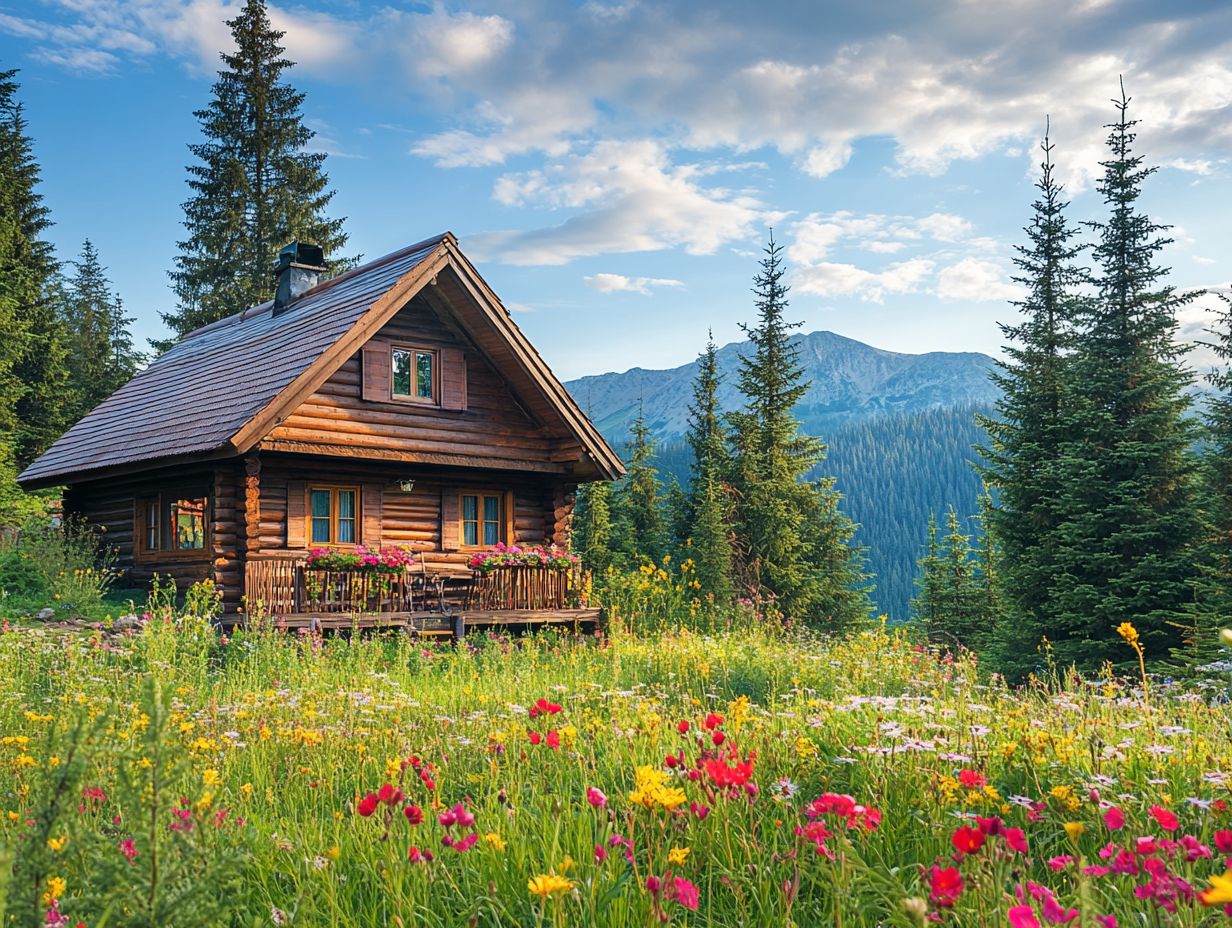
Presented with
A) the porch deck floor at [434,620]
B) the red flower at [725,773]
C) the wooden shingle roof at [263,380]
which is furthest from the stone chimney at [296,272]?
the red flower at [725,773]

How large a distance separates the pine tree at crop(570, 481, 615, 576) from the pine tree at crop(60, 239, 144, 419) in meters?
19.0

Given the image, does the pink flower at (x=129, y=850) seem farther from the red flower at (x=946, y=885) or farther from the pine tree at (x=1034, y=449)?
the pine tree at (x=1034, y=449)

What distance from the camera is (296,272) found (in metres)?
22.9

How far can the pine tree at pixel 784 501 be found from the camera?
29.2 meters

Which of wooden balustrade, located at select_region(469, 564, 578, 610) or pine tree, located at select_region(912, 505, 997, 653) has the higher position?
wooden balustrade, located at select_region(469, 564, 578, 610)

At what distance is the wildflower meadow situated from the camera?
267 centimetres

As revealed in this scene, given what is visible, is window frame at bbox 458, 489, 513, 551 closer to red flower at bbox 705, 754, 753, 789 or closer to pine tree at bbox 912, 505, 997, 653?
red flower at bbox 705, 754, 753, 789

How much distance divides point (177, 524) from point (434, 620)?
630 cm

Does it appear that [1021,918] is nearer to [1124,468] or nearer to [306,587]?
[306,587]

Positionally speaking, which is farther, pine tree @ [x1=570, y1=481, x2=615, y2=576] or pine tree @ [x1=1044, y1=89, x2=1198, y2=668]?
pine tree @ [x1=570, y1=481, x2=615, y2=576]

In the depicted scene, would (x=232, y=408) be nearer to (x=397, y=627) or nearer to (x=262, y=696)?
(x=397, y=627)

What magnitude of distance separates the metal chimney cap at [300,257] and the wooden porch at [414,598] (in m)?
8.40

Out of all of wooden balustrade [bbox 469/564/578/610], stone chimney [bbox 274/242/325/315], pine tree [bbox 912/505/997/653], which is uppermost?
stone chimney [bbox 274/242/325/315]

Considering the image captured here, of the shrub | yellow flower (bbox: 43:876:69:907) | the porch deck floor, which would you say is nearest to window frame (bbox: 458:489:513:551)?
the porch deck floor
